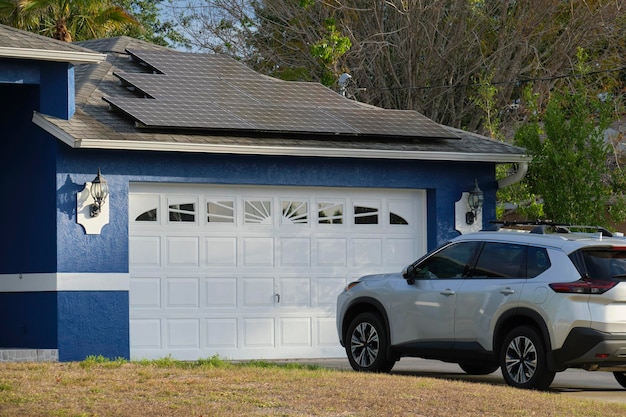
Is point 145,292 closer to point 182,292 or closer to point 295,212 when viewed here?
point 182,292

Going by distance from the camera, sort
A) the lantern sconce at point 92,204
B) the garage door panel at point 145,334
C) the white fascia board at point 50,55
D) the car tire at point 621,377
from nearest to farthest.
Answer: the car tire at point 621,377 < the white fascia board at point 50,55 < the lantern sconce at point 92,204 < the garage door panel at point 145,334

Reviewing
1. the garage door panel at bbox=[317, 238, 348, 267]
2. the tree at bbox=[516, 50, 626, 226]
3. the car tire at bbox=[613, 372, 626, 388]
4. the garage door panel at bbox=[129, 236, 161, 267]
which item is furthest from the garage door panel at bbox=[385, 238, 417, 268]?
the car tire at bbox=[613, 372, 626, 388]

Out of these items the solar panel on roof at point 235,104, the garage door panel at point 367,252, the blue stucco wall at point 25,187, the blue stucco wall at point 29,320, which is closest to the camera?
the blue stucco wall at point 29,320

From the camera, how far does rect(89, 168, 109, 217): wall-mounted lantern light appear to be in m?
16.2

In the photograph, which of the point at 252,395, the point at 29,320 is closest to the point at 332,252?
the point at 29,320

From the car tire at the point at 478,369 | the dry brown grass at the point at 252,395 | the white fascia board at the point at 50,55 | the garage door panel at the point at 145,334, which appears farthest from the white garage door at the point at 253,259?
the dry brown grass at the point at 252,395

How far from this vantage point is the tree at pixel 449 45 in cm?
3027

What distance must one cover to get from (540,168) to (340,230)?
3642mm

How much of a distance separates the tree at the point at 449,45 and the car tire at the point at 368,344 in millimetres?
15228

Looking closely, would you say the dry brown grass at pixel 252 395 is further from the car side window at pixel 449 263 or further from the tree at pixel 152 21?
the tree at pixel 152 21

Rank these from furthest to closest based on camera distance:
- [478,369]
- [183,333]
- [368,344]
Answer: [183,333] → [478,369] → [368,344]

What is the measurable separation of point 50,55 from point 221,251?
12.2 feet

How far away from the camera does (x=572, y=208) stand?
62.6 ft

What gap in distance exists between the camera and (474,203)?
18.7 meters
